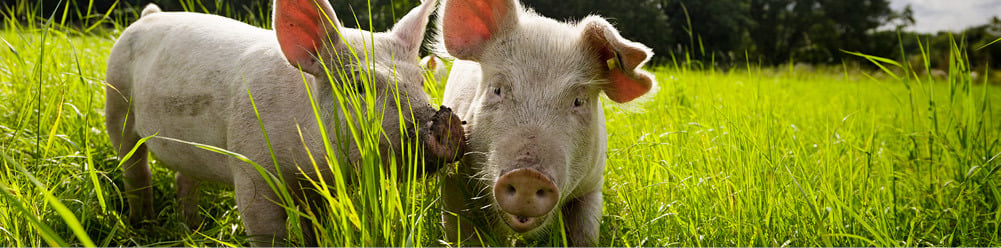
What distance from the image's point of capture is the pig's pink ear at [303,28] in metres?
2.35

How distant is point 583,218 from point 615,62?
678mm

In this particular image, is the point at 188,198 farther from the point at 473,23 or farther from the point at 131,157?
the point at 473,23

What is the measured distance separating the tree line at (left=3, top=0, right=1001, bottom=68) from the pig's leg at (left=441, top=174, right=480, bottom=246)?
0.67m

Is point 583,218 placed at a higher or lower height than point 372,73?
lower

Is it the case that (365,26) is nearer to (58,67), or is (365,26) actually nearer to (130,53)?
(130,53)

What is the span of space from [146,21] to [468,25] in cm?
191

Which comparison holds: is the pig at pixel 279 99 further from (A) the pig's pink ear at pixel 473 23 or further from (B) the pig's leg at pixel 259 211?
(A) the pig's pink ear at pixel 473 23

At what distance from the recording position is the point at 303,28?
7.85 feet

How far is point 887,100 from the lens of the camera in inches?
406

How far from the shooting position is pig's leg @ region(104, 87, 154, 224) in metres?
3.22

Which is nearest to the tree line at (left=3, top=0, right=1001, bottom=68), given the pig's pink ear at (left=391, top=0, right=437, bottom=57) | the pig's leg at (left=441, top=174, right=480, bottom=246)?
the pig's pink ear at (left=391, top=0, right=437, bottom=57)

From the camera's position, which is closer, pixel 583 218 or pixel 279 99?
pixel 279 99

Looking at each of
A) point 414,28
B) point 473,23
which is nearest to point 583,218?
point 473,23

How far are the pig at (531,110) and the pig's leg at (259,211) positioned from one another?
2.06 ft
